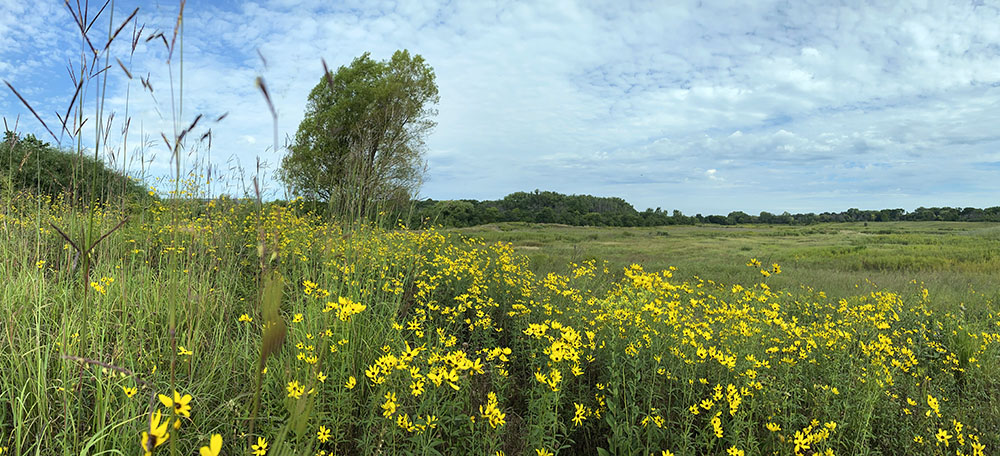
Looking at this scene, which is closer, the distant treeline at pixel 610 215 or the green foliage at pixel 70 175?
the green foliage at pixel 70 175

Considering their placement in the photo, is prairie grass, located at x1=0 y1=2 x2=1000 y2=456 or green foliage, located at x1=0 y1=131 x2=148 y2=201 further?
green foliage, located at x1=0 y1=131 x2=148 y2=201

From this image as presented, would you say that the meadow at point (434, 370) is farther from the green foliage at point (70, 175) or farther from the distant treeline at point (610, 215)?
the distant treeline at point (610, 215)

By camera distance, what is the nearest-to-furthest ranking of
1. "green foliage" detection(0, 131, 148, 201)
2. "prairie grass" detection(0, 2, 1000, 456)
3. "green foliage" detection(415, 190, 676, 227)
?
"prairie grass" detection(0, 2, 1000, 456), "green foliage" detection(0, 131, 148, 201), "green foliage" detection(415, 190, 676, 227)

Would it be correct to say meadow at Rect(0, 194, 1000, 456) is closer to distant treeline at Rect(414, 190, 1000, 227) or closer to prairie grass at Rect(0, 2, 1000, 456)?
prairie grass at Rect(0, 2, 1000, 456)

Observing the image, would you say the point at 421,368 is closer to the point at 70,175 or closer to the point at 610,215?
the point at 70,175

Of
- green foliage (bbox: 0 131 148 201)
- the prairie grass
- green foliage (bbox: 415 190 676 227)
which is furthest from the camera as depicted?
green foliage (bbox: 415 190 676 227)

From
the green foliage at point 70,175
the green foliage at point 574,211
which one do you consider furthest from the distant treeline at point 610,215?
the green foliage at point 70,175

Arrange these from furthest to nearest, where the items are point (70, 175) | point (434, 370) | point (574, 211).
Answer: point (574, 211)
point (70, 175)
point (434, 370)

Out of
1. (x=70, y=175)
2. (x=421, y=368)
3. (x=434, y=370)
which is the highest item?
(x=70, y=175)

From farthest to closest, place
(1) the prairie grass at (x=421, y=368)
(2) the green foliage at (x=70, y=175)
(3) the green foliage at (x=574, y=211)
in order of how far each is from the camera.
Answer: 1. (3) the green foliage at (x=574, y=211)
2. (2) the green foliage at (x=70, y=175)
3. (1) the prairie grass at (x=421, y=368)

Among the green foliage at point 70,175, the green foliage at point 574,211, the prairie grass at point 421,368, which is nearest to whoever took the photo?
the prairie grass at point 421,368

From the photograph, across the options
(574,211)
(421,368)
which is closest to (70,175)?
A: (421,368)

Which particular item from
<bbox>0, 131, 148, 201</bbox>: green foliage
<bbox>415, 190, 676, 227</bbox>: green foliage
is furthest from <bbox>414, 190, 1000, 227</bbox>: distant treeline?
<bbox>0, 131, 148, 201</bbox>: green foliage

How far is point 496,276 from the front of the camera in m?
5.24
